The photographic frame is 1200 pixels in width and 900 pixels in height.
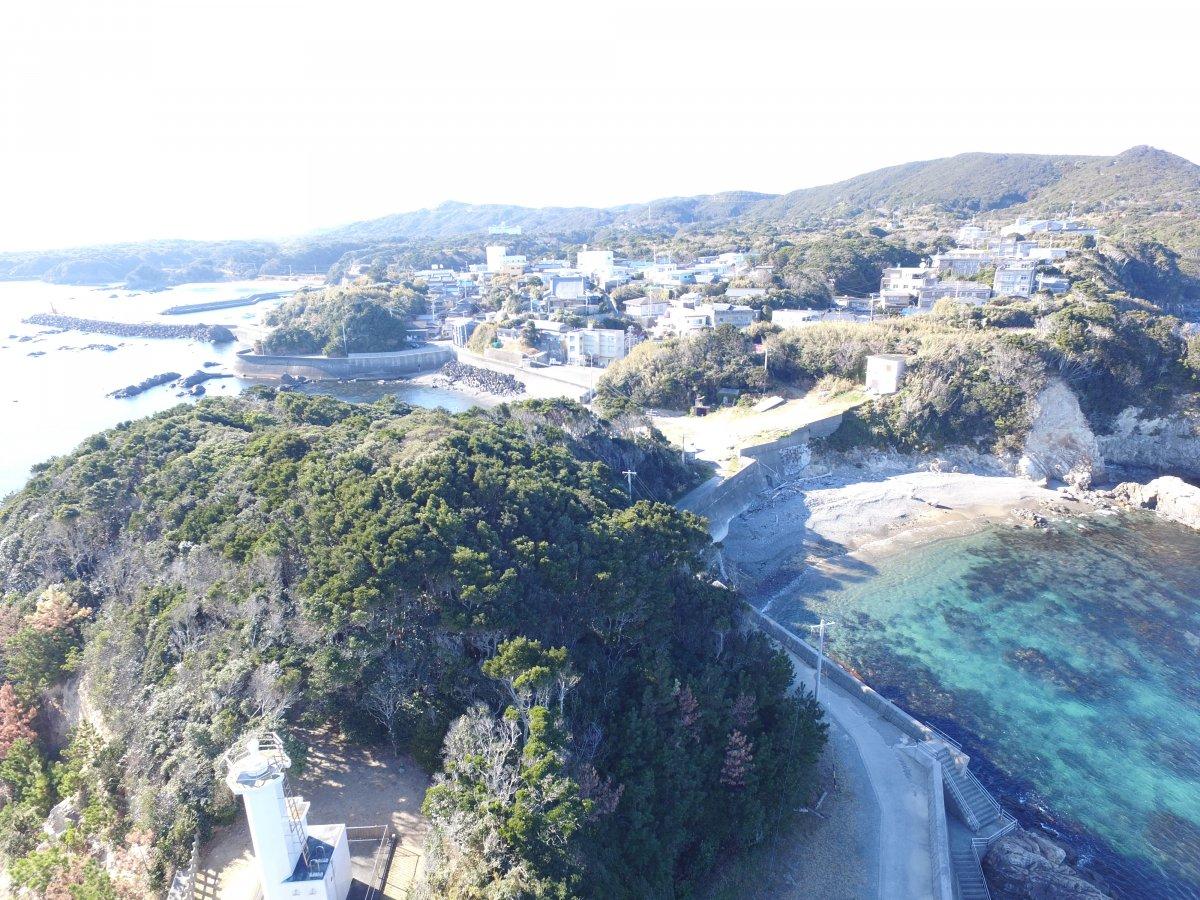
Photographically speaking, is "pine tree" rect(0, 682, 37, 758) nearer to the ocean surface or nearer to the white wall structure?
the ocean surface

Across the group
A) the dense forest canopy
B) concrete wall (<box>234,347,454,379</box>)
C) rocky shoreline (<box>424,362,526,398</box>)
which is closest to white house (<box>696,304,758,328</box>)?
rocky shoreline (<box>424,362,526,398</box>)

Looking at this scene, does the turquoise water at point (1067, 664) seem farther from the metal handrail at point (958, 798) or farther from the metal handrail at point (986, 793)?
the metal handrail at point (958, 798)

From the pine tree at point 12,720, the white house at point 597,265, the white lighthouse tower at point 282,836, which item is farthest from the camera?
the white house at point 597,265

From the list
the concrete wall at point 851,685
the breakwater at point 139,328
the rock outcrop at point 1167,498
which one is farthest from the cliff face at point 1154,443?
the breakwater at point 139,328

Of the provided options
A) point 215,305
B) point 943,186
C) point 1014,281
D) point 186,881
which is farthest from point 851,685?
point 943,186

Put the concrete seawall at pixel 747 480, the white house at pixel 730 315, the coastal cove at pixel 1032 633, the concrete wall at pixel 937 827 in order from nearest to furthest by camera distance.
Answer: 1. the concrete wall at pixel 937 827
2. the coastal cove at pixel 1032 633
3. the concrete seawall at pixel 747 480
4. the white house at pixel 730 315

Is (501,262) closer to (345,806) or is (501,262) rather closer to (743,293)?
(743,293)

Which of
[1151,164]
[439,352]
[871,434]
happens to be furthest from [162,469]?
[1151,164]
